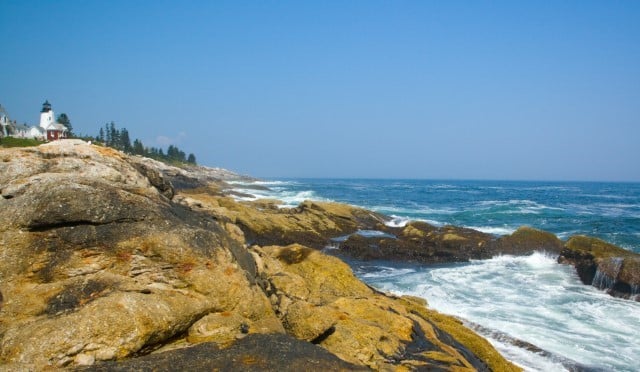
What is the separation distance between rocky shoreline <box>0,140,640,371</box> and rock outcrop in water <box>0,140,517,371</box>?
0.08ft

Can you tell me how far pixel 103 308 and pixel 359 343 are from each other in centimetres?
518

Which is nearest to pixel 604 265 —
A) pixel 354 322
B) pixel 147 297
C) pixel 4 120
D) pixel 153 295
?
pixel 354 322

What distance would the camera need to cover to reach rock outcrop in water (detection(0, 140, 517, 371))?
6.40m

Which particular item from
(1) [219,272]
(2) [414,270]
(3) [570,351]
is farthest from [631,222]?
(1) [219,272]

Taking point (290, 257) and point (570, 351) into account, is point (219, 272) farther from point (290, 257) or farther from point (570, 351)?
point (570, 351)

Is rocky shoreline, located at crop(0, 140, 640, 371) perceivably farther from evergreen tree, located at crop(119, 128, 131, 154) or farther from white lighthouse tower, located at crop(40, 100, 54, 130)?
evergreen tree, located at crop(119, 128, 131, 154)

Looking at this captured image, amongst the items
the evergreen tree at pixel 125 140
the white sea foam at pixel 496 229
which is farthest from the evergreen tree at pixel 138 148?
the white sea foam at pixel 496 229

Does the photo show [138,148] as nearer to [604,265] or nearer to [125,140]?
[125,140]

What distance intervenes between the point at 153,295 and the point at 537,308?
1940cm

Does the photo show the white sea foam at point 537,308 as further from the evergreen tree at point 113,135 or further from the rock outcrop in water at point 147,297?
the evergreen tree at point 113,135

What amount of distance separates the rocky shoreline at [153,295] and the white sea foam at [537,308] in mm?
5002

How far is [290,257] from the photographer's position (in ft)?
46.5

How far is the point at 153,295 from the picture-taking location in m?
7.61

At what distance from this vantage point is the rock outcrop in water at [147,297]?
6402 mm
